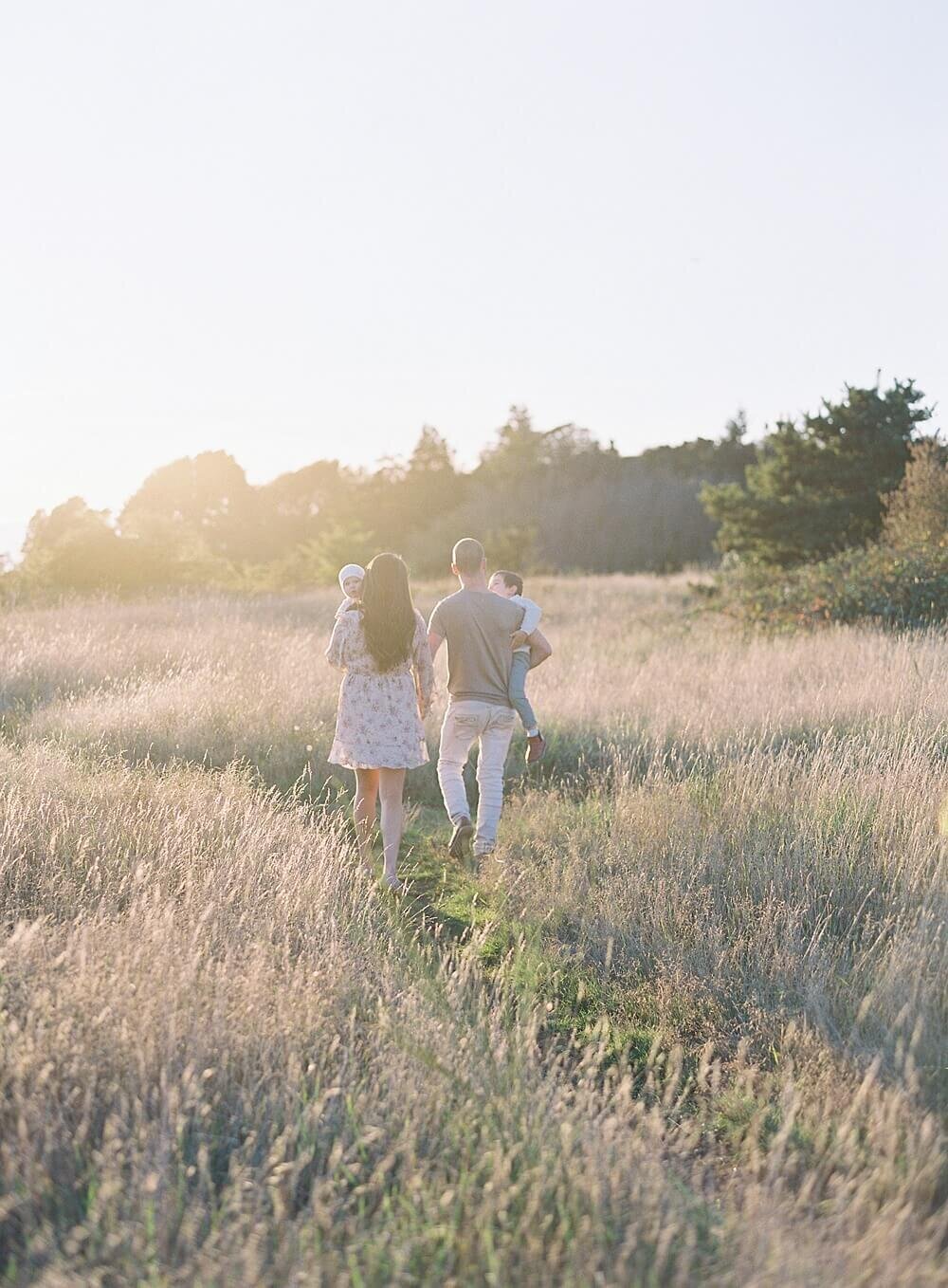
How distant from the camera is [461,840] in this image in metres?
6.14

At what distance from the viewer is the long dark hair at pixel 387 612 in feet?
18.4

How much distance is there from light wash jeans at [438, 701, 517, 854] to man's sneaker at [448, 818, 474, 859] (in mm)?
51

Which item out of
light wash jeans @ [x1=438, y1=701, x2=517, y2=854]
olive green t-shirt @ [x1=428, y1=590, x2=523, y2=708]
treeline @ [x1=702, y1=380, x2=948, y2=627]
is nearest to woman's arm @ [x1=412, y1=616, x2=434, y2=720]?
olive green t-shirt @ [x1=428, y1=590, x2=523, y2=708]

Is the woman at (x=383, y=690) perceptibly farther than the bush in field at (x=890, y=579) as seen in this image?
No

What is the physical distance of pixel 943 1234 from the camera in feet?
8.07

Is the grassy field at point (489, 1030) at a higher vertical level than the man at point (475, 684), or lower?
lower

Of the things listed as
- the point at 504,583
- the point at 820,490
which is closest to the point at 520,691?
the point at 504,583

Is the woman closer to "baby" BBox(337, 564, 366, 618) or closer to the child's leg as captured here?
"baby" BBox(337, 564, 366, 618)

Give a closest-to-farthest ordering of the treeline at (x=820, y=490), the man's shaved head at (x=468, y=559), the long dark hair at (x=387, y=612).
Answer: the long dark hair at (x=387, y=612), the man's shaved head at (x=468, y=559), the treeline at (x=820, y=490)

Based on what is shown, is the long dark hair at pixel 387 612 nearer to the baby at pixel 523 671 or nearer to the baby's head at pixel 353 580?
the baby's head at pixel 353 580

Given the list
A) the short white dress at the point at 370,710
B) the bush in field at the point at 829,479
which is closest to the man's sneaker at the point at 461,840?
the short white dress at the point at 370,710

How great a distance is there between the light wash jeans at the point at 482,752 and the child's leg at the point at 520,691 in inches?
5.7

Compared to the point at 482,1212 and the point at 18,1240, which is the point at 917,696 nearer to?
the point at 482,1212

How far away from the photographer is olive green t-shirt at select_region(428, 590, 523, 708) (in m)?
6.24
